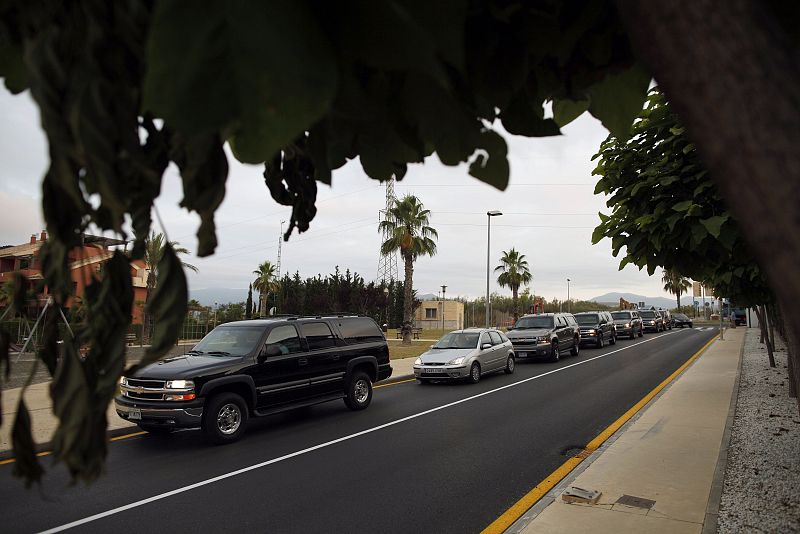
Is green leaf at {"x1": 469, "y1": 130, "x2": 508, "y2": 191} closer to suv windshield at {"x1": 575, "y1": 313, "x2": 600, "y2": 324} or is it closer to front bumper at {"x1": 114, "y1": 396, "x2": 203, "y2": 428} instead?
front bumper at {"x1": 114, "y1": 396, "x2": 203, "y2": 428}

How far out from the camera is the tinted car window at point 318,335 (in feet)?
34.2

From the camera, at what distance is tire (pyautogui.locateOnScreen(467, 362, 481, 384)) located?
15402mm

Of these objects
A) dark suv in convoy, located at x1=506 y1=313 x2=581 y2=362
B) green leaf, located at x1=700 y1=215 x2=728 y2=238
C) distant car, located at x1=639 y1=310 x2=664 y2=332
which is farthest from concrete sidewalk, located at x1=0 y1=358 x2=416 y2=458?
distant car, located at x1=639 y1=310 x2=664 y2=332

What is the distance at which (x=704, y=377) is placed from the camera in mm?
14883

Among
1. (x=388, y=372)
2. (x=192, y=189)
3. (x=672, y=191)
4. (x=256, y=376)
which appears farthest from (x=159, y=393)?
(x=192, y=189)

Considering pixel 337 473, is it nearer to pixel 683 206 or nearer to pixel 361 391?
pixel 361 391

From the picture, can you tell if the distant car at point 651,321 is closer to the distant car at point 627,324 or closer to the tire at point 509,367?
the distant car at point 627,324

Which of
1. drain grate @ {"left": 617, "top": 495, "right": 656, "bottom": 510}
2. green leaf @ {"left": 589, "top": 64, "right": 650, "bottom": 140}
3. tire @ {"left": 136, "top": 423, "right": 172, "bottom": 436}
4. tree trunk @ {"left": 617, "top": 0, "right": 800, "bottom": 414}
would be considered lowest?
tire @ {"left": 136, "top": 423, "right": 172, "bottom": 436}

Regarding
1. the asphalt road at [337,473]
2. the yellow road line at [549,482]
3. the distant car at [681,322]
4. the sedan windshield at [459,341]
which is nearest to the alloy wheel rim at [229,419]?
the asphalt road at [337,473]

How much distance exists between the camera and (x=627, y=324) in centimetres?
3556

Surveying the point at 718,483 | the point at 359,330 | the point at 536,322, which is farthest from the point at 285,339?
the point at 536,322

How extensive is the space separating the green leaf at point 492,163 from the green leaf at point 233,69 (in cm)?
64

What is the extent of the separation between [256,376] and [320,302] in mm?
35266

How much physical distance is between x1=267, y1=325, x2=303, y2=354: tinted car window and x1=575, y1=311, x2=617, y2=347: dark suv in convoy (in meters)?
21.4
